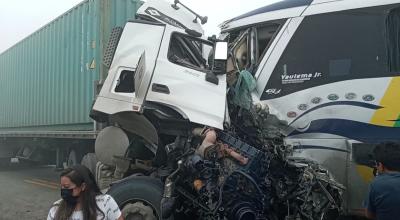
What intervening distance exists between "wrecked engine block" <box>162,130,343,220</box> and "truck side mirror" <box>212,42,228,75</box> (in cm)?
72

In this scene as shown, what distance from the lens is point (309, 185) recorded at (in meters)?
4.41

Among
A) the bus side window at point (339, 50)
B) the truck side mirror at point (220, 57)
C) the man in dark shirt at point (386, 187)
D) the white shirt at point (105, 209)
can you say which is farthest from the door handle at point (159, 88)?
the man in dark shirt at point (386, 187)

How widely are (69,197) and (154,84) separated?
2.10 meters

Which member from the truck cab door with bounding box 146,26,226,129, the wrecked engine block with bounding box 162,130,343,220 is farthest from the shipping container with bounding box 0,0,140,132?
the wrecked engine block with bounding box 162,130,343,220

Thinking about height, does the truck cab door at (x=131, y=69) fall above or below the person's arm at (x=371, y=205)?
above

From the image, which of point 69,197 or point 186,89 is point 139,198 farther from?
point 69,197

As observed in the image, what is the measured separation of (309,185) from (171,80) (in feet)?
5.32

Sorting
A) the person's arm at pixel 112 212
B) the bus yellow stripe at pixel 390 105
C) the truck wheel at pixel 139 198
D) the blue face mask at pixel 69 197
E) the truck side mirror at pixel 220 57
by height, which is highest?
the truck side mirror at pixel 220 57

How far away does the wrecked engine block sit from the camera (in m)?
4.32

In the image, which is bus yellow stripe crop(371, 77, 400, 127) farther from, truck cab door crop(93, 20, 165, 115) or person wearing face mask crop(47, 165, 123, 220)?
person wearing face mask crop(47, 165, 123, 220)

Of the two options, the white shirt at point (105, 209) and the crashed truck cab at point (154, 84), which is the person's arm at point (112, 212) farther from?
the crashed truck cab at point (154, 84)

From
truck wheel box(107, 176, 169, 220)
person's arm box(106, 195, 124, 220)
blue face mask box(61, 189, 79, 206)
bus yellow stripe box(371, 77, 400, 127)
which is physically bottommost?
truck wheel box(107, 176, 169, 220)

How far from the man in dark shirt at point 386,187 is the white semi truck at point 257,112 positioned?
1.16m

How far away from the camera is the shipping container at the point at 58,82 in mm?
9133
